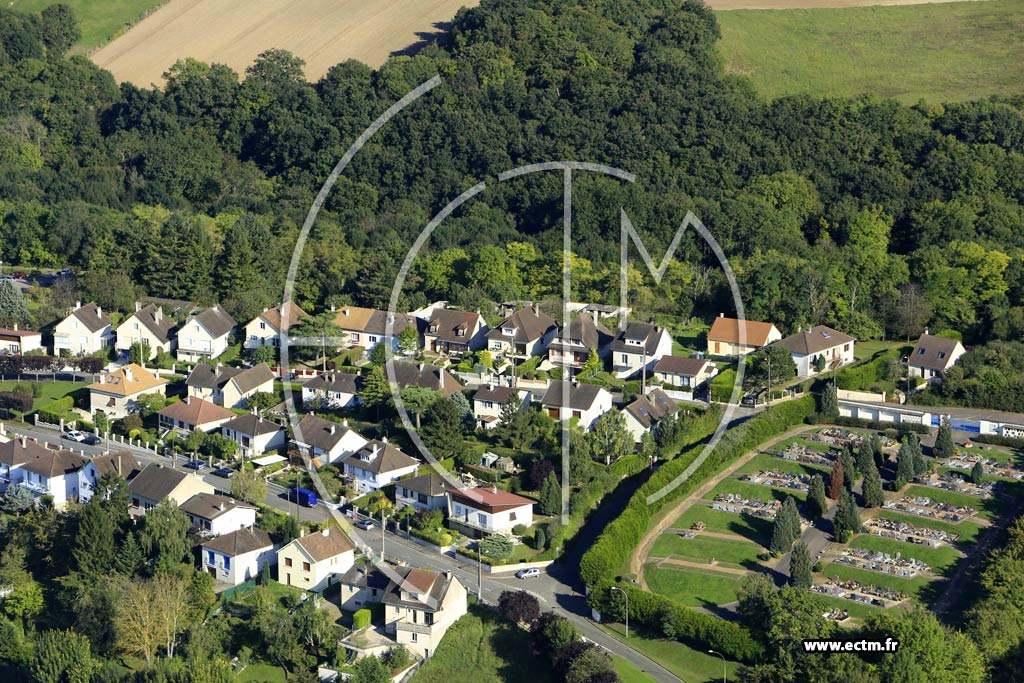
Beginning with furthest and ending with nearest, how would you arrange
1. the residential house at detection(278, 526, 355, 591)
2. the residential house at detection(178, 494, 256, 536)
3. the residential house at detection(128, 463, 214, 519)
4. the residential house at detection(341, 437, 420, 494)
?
the residential house at detection(341, 437, 420, 494) < the residential house at detection(128, 463, 214, 519) < the residential house at detection(178, 494, 256, 536) < the residential house at detection(278, 526, 355, 591)

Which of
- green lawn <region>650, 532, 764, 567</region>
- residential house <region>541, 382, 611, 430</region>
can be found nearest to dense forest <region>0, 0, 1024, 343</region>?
residential house <region>541, 382, 611, 430</region>

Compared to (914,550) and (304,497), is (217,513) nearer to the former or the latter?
(304,497)

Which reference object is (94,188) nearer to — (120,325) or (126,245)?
(126,245)

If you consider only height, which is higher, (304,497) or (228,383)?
(228,383)

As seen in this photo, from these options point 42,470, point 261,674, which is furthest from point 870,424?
point 42,470

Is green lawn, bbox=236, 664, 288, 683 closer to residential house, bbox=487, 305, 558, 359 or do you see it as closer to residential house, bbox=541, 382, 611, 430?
residential house, bbox=541, 382, 611, 430
